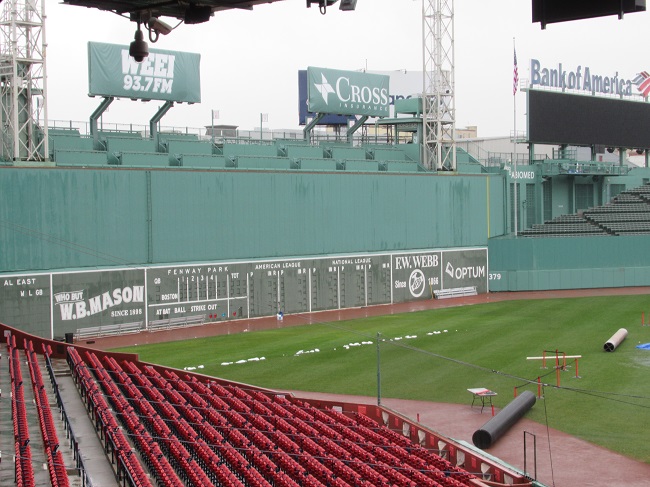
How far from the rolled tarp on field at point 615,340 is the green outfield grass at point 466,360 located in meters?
0.28

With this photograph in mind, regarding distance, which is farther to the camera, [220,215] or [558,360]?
[220,215]

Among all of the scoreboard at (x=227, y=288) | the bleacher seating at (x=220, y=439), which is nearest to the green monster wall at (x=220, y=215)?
the scoreboard at (x=227, y=288)

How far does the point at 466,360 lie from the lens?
1305 inches

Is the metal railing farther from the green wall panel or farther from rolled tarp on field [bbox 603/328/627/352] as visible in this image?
the green wall panel

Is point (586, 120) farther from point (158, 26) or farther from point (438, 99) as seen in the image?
point (158, 26)

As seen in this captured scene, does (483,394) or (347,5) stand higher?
(347,5)

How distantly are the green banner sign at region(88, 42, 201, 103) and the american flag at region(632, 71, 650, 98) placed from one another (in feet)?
116

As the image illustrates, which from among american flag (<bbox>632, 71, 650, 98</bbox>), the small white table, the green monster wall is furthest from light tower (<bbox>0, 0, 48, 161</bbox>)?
american flag (<bbox>632, 71, 650, 98</bbox>)

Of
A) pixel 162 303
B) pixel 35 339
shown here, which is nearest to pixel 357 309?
pixel 162 303

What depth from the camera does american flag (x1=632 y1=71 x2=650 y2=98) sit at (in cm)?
6619

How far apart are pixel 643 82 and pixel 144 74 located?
3918 cm

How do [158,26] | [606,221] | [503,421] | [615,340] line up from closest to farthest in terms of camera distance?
[158,26], [503,421], [615,340], [606,221]

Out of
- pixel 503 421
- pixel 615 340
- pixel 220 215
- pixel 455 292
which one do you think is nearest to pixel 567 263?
pixel 455 292

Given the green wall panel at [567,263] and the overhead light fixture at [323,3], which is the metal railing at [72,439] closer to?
the overhead light fixture at [323,3]
